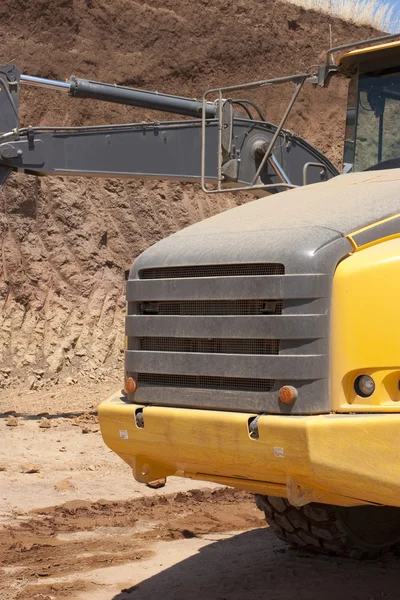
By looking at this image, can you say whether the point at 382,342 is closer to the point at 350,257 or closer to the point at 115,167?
the point at 350,257

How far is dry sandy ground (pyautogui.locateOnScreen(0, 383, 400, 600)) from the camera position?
5727mm

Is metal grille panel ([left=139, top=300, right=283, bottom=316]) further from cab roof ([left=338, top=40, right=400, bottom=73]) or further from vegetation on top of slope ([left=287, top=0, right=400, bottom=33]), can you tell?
vegetation on top of slope ([left=287, top=0, right=400, bottom=33])

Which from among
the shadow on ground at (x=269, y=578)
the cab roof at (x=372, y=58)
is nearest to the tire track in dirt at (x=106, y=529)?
the shadow on ground at (x=269, y=578)

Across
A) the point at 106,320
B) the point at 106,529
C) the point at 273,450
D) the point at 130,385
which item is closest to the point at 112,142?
the point at 106,320

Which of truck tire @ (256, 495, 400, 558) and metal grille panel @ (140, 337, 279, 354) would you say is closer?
metal grille panel @ (140, 337, 279, 354)

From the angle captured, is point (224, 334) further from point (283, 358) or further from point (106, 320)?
point (106, 320)

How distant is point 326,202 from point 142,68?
12.4 meters

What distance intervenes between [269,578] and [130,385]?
171cm

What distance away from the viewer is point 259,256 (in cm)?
461

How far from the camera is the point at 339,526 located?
5.83m

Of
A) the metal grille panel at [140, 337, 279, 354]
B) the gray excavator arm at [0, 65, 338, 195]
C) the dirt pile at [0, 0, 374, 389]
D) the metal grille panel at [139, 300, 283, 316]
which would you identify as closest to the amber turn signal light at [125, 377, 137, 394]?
the metal grille panel at [140, 337, 279, 354]

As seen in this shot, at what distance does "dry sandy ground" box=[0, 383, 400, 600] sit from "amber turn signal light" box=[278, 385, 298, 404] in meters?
1.72

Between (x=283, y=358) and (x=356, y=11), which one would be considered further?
(x=356, y=11)

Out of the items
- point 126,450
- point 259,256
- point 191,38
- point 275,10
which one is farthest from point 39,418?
point 275,10
